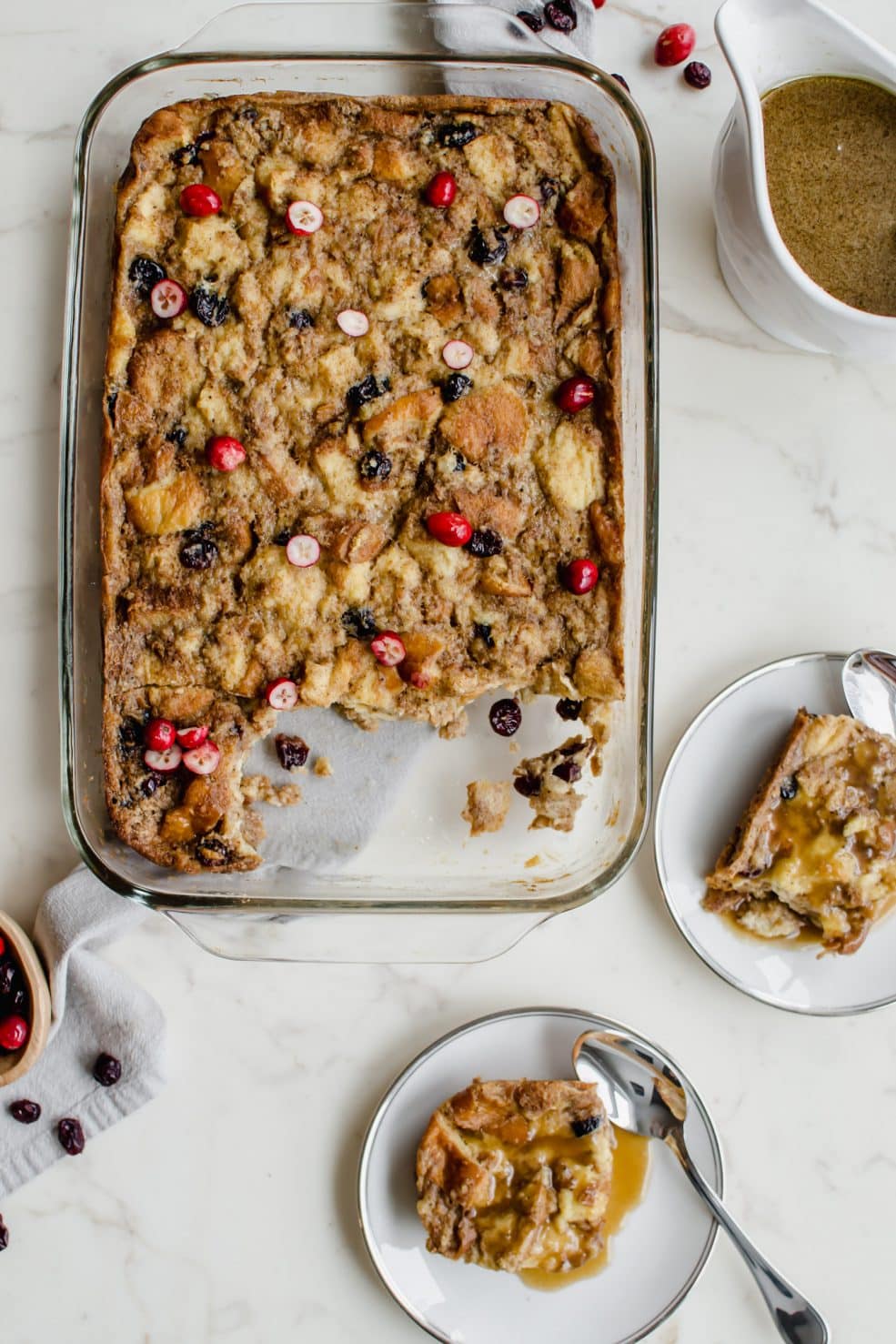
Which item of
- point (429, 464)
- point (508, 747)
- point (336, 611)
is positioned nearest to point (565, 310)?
point (429, 464)

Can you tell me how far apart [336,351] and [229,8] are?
85 centimetres

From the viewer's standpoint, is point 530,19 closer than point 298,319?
No

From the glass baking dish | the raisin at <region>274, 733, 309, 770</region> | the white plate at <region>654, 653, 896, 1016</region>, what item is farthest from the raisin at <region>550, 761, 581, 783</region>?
the raisin at <region>274, 733, 309, 770</region>

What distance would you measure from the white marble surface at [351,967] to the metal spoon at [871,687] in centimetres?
12

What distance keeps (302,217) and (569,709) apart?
3.48 feet

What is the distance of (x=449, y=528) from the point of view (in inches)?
81.2

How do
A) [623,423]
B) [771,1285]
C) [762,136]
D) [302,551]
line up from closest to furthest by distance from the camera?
[762,136] < [302,551] < [623,423] < [771,1285]

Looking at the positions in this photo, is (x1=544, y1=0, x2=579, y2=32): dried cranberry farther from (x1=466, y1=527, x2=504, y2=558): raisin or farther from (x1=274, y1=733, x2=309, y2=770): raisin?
(x1=274, y1=733, x2=309, y2=770): raisin

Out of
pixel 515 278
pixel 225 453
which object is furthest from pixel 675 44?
pixel 225 453

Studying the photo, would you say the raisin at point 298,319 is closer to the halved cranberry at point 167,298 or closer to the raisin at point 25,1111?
the halved cranberry at point 167,298

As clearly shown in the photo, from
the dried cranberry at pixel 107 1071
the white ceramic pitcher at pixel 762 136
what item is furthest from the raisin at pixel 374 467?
the dried cranberry at pixel 107 1071

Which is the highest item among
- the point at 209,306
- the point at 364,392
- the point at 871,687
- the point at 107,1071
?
the point at 209,306

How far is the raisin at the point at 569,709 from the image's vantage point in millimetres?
2221

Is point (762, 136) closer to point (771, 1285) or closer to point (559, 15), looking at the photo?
point (559, 15)
